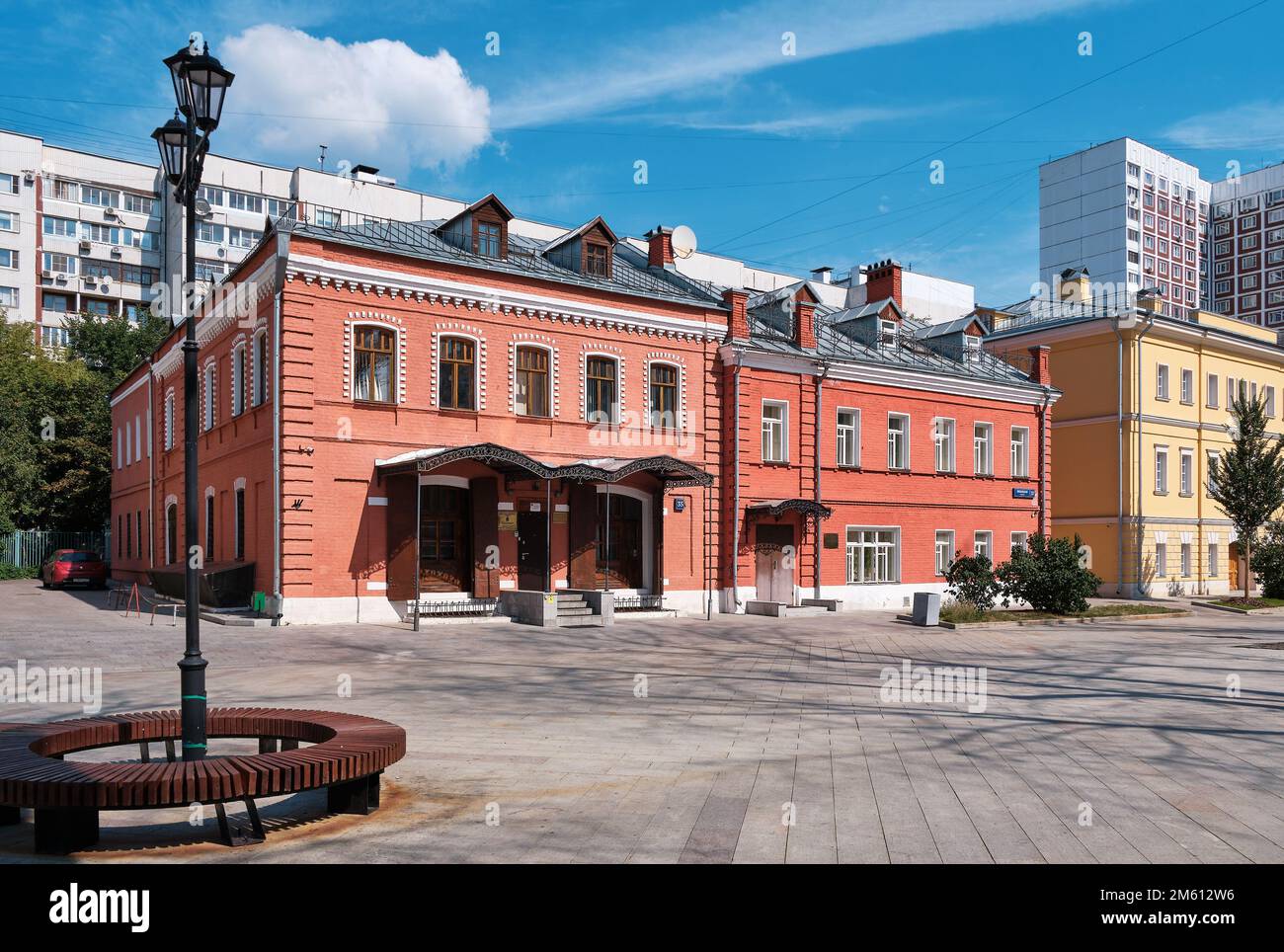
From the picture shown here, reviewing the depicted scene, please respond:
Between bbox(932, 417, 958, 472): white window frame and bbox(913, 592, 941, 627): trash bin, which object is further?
bbox(932, 417, 958, 472): white window frame

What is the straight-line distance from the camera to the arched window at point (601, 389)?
26.5 m

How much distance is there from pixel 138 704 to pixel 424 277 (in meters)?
13.9

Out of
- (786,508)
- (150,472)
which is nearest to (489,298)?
(786,508)

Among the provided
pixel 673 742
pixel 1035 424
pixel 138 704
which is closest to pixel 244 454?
pixel 138 704

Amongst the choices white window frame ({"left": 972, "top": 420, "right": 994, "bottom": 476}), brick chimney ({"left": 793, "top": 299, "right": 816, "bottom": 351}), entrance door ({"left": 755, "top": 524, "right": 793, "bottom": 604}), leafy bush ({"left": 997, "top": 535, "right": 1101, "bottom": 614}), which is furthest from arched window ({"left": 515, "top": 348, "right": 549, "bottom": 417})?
white window frame ({"left": 972, "top": 420, "right": 994, "bottom": 476})

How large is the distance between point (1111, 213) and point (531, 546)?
91.3m

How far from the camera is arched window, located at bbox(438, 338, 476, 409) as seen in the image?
24.2 meters

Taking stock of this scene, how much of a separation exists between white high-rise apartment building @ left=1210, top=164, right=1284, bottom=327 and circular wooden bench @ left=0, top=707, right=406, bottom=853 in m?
122

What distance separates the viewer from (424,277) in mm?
23734

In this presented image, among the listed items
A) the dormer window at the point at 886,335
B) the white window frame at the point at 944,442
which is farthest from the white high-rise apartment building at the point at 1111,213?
the white window frame at the point at 944,442

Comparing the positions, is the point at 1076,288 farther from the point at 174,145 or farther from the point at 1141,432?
the point at 174,145

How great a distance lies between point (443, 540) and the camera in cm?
2430

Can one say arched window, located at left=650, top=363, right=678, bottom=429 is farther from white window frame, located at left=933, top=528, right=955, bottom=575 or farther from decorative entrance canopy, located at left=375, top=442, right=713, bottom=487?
white window frame, located at left=933, top=528, right=955, bottom=575

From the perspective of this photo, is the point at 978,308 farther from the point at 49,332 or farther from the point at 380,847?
the point at 49,332
